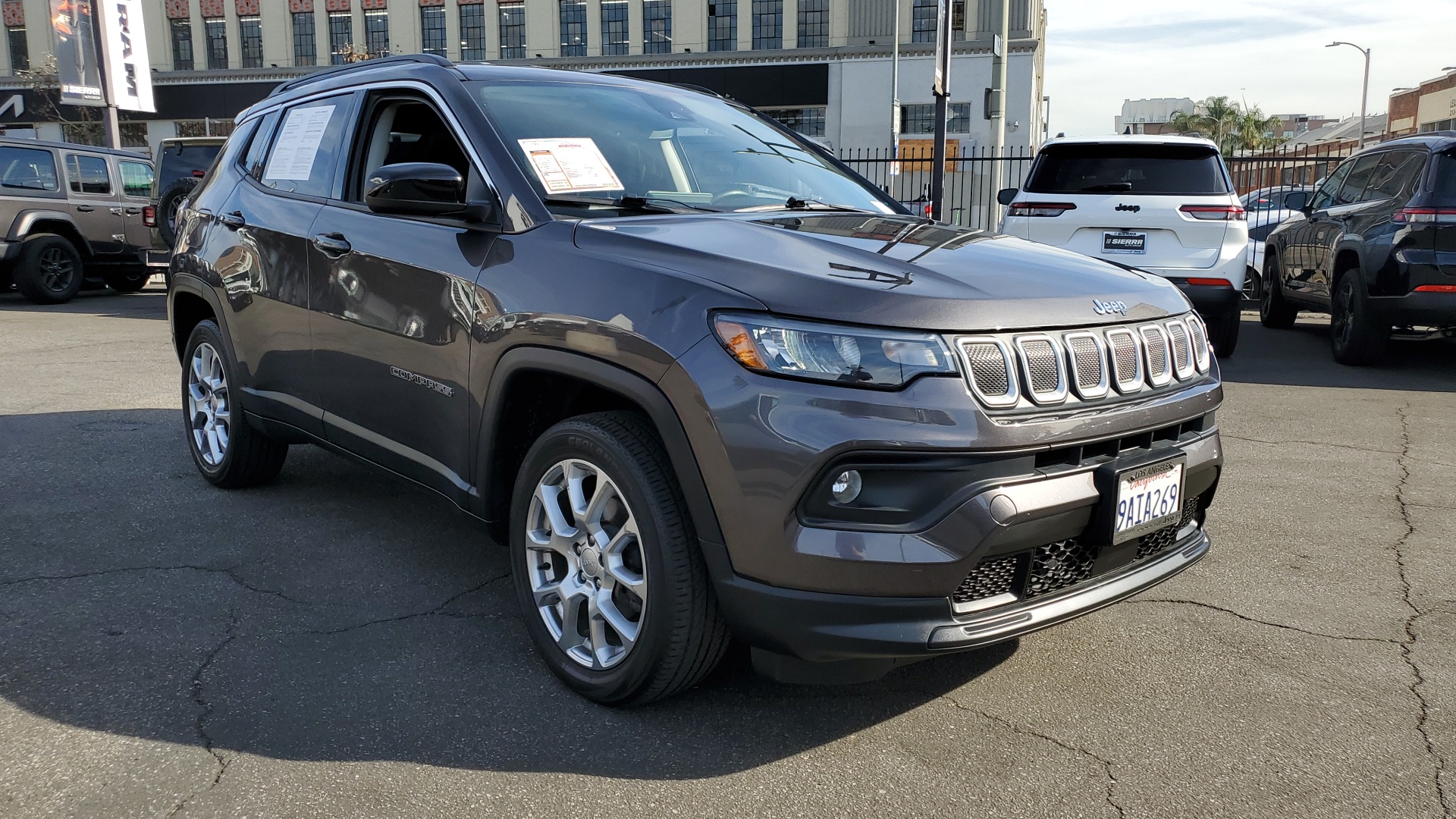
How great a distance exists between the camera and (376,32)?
133 feet

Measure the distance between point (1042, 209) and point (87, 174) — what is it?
1128cm

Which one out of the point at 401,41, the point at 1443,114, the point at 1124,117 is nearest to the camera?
the point at 401,41

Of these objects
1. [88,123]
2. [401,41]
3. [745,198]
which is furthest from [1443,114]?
[745,198]

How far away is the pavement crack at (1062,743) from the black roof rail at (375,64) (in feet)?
8.35

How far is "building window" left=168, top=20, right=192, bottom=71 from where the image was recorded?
4259cm

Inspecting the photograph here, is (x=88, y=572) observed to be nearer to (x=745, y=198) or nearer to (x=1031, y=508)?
(x=745, y=198)

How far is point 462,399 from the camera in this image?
3.23 meters

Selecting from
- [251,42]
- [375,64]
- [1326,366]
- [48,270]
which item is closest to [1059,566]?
[375,64]

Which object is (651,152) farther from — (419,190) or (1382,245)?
(1382,245)

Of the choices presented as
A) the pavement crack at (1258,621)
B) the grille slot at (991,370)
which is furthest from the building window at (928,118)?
the grille slot at (991,370)

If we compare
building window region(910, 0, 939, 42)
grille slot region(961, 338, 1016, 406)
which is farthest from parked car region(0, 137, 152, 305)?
building window region(910, 0, 939, 42)

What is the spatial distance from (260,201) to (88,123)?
39.1 meters

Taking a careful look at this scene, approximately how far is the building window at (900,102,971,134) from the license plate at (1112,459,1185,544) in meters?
34.8

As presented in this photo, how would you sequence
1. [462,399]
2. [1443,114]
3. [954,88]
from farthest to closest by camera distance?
[1443,114]
[954,88]
[462,399]
